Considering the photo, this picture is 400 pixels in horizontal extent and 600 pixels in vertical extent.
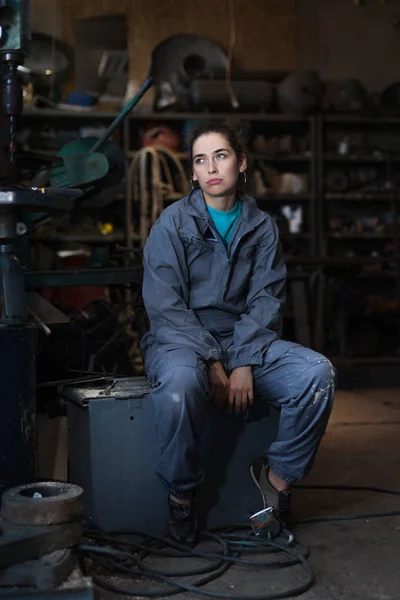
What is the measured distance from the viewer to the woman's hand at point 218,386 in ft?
7.16

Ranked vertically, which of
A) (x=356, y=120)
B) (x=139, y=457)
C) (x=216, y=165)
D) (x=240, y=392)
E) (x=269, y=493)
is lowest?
(x=269, y=493)

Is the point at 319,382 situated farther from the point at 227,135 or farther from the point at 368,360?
the point at 368,360

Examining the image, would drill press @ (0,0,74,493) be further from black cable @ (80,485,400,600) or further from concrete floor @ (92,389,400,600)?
concrete floor @ (92,389,400,600)

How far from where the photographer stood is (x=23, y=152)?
2783 millimetres

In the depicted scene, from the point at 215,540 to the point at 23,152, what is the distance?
1.46 m

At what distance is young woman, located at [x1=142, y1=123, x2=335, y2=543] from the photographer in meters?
2.10

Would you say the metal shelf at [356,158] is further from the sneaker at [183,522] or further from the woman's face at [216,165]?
the sneaker at [183,522]

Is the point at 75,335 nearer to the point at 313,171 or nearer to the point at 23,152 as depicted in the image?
the point at 23,152

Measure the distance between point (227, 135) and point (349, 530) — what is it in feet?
3.95

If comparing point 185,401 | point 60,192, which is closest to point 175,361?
point 185,401

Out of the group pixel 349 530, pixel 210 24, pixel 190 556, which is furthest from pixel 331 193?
pixel 190 556

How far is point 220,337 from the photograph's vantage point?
236cm

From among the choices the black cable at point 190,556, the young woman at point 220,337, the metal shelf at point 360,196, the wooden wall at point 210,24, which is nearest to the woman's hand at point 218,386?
the young woman at point 220,337

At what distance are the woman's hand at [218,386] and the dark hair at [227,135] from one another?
683 mm
